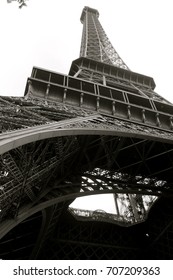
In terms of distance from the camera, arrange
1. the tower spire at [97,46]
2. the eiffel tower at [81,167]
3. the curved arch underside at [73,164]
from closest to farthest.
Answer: the curved arch underside at [73,164] → the eiffel tower at [81,167] → the tower spire at [97,46]

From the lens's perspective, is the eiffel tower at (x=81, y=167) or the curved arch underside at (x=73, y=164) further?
the eiffel tower at (x=81, y=167)

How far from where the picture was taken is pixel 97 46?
4678cm

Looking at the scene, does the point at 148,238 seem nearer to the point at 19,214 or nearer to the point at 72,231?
the point at 72,231

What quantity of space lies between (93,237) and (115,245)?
75.5 inches

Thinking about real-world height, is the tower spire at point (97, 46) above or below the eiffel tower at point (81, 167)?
above

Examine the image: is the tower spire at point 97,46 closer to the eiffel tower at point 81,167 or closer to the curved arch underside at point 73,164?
the eiffel tower at point 81,167

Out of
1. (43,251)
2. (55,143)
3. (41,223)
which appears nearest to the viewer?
(55,143)

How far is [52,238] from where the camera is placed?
2306 cm

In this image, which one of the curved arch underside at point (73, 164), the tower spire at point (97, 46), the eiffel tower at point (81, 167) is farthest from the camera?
the tower spire at point (97, 46)

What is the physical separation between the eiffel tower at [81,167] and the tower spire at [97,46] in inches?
380

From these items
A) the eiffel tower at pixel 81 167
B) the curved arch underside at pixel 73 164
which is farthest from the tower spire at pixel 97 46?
the curved arch underside at pixel 73 164

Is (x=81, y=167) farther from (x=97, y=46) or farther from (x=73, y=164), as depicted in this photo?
(x=97, y=46)

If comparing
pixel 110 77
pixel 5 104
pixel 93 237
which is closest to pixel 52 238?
pixel 93 237

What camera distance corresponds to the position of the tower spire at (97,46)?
42062 millimetres
